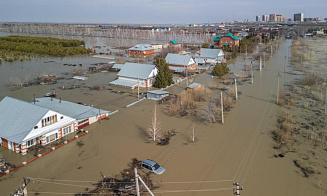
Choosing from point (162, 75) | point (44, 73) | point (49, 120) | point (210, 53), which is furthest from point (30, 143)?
point (210, 53)

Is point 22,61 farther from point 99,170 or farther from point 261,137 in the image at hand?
point 261,137

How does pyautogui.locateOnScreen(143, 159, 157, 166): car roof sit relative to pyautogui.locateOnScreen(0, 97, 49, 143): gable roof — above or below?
below

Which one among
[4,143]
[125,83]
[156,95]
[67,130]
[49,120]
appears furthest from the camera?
[125,83]

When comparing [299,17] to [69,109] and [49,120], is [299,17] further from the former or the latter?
[49,120]

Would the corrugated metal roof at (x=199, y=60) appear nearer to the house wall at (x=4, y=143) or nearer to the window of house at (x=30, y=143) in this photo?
the window of house at (x=30, y=143)

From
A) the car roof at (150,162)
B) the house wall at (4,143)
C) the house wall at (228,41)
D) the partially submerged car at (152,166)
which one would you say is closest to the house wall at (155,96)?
the car roof at (150,162)

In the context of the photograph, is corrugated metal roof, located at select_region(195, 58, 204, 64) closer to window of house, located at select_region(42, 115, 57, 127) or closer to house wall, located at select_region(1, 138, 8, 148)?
window of house, located at select_region(42, 115, 57, 127)

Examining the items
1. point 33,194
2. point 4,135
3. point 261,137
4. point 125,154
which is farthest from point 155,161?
point 4,135

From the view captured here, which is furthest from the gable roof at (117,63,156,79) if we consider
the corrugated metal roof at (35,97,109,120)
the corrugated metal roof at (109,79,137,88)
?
the corrugated metal roof at (35,97,109,120)
